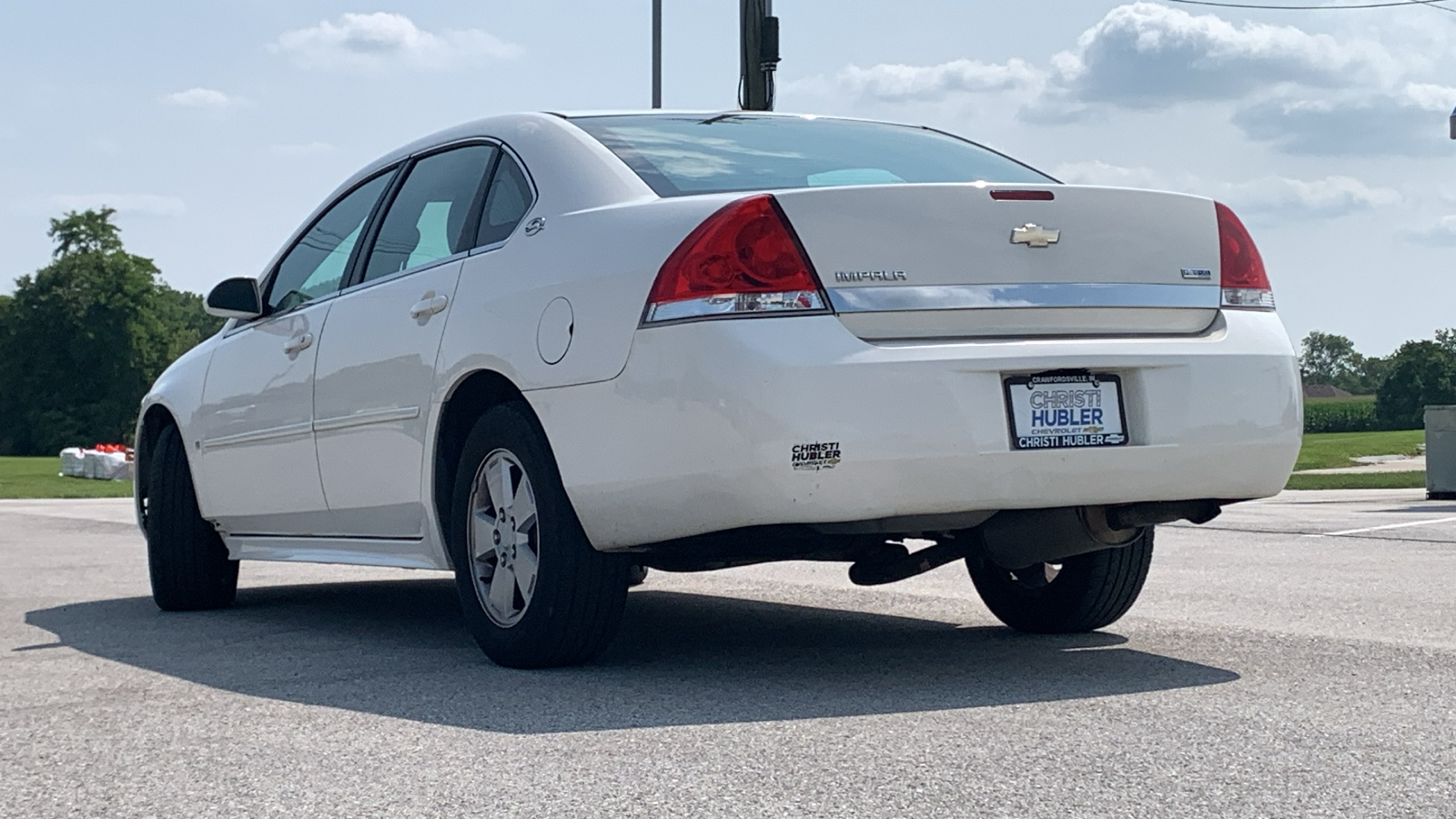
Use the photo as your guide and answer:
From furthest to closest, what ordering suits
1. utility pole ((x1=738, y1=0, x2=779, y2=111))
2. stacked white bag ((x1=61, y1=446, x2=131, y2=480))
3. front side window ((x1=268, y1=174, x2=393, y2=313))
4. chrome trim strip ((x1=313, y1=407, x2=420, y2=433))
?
stacked white bag ((x1=61, y1=446, x2=131, y2=480)) < utility pole ((x1=738, y1=0, x2=779, y2=111)) < front side window ((x1=268, y1=174, x2=393, y2=313)) < chrome trim strip ((x1=313, y1=407, x2=420, y2=433))

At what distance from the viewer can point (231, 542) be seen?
7156 mm

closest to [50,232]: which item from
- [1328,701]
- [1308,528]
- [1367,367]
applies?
[1367,367]

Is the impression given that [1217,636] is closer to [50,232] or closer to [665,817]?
[665,817]

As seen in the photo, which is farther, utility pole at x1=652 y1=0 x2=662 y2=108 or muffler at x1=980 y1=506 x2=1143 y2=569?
utility pole at x1=652 y1=0 x2=662 y2=108

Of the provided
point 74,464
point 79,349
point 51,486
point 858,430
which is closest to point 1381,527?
point 858,430

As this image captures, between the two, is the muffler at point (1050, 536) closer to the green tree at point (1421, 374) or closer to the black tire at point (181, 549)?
the black tire at point (181, 549)

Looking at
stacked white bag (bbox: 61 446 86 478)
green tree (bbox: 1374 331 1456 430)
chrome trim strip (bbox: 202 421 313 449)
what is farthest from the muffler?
green tree (bbox: 1374 331 1456 430)

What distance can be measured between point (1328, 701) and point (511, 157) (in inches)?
110

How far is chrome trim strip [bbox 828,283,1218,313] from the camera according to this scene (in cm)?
445

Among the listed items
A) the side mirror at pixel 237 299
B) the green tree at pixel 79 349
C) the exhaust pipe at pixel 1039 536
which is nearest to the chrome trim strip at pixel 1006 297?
the exhaust pipe at pixel 1039 536

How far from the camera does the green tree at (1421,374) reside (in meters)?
103

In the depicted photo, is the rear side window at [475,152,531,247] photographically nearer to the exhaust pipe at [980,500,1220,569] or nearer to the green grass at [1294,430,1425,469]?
the exhaust pipe at [980,500,1220,569]

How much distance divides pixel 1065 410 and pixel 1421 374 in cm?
11155

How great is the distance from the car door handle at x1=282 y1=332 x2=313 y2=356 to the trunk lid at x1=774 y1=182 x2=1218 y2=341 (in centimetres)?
239
